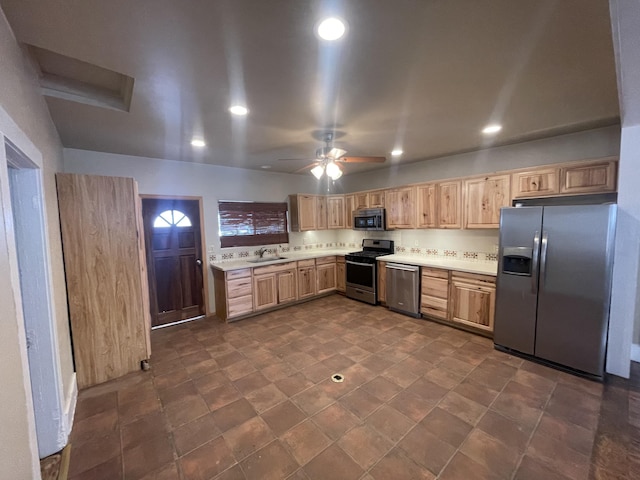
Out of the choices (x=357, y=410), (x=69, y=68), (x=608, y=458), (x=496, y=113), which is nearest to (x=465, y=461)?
(x=357, y=410)

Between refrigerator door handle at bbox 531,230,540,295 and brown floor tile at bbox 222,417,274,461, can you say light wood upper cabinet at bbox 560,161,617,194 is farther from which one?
brown floor tile at bbox 222,417,274,461

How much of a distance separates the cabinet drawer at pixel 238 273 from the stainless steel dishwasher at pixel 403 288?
7.81 ft

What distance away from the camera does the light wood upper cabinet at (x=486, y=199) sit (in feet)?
11.4

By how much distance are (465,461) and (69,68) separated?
3.94m

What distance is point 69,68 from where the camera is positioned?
6.31ft

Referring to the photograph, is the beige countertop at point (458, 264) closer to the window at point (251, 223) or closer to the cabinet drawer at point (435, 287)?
the cabinet drawer at point (435, 287)

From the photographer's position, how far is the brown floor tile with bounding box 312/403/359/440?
2.00 meters

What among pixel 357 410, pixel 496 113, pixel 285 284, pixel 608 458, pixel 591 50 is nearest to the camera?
pixel 591 50

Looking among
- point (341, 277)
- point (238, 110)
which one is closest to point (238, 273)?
point (341, 277)

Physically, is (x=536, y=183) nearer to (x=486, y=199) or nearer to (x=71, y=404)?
(x=486, y=199)

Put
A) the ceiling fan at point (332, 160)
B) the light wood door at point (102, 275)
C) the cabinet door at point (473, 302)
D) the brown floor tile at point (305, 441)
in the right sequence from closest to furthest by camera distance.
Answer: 1. the brown floor tile at point (305, 441)
2. the light wood door at point (102, 275)
3. the ceiling fan at point (332, 160)
4. the cabinet door at point (473, 302)

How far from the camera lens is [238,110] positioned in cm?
237

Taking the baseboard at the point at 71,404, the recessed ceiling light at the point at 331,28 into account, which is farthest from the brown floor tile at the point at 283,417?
the recessed ceiling light at the point at 331,28

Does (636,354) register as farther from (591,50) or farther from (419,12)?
(419,12)
